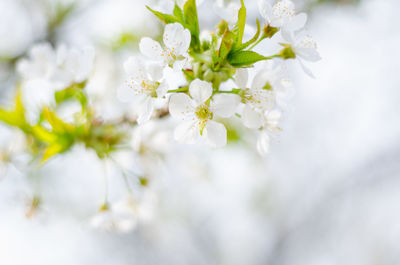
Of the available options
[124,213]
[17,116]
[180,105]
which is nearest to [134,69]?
[180,105]

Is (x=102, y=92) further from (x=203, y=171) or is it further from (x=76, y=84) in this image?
(x=203, y=171)

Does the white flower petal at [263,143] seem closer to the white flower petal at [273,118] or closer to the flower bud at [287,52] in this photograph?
the white flower petal at [273,118]

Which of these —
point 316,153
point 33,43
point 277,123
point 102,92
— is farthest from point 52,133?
point 316,153

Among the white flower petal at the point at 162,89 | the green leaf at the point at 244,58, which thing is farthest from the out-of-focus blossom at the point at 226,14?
the white flower petal at the point at 162,89

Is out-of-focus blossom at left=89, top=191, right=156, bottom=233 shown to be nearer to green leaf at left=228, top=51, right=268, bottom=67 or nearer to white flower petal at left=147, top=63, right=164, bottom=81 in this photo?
white flower petal at left=147, top=63, right=164, bottom=81

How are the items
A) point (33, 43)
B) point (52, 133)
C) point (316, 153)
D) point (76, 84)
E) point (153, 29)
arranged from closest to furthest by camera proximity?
point (52, 133) < point (76, 84) < point (153, 29) < point (33, 43) < point (316, 153)

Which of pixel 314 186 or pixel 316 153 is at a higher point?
pixel 316 153
